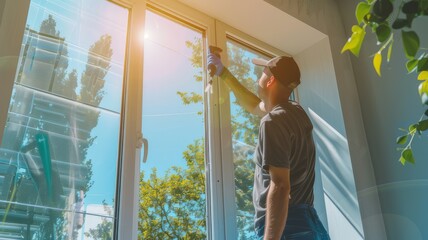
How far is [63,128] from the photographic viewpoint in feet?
4.83

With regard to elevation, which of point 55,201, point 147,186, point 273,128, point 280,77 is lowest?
point 55,201

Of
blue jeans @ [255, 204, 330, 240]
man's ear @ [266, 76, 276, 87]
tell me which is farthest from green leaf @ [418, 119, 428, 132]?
man's ear @ [266, 76, 276, 87]

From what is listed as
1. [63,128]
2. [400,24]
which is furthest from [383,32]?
[63,128]

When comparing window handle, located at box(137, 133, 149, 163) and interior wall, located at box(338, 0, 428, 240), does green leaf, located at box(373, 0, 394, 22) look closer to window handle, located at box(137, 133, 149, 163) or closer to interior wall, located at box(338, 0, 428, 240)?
window handle, located at box(137, 133, 149, 163)

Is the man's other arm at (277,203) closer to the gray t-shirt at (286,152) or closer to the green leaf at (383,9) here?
the gray t-shirt at (286,152)

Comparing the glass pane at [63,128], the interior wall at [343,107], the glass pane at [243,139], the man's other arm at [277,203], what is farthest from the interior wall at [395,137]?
the glass pane at [63,128]

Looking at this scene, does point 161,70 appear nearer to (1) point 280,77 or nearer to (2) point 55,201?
(1) point 280,77

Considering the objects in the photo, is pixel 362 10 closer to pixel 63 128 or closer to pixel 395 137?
pixel 63 128

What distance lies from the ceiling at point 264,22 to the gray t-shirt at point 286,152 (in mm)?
808

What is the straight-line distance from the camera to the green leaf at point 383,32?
0.62 meters

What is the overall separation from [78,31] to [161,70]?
1.42 feet

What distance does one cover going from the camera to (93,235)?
4.67ft

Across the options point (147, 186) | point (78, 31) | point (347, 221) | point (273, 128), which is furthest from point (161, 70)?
point (347, 221)

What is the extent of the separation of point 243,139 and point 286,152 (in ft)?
2.63
